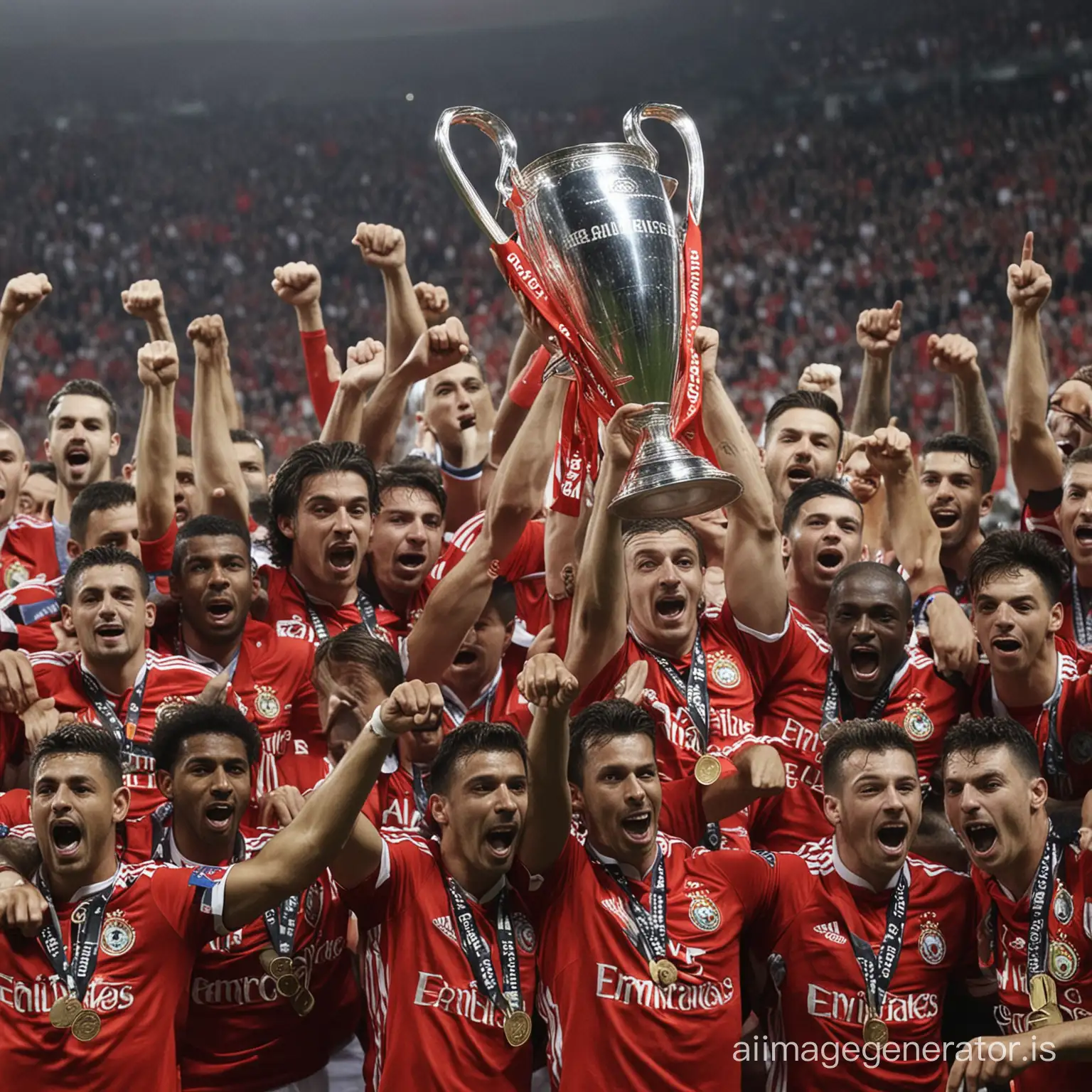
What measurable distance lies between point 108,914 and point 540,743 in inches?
39.0

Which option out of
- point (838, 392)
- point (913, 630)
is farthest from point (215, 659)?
point (838, 392)

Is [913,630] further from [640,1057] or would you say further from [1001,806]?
[640,1057]

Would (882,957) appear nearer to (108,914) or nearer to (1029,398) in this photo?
(108,914)

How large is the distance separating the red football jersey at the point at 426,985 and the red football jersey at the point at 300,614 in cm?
93

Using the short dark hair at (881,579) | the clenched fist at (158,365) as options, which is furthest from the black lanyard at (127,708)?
the short dark hair at (881,579)

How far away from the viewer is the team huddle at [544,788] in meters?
3.33

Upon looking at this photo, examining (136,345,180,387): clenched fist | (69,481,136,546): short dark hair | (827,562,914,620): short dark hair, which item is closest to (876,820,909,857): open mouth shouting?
(827,562,914,620): short dark hair

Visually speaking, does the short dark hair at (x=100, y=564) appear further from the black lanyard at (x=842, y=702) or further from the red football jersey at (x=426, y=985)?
the black lanyard at (x=842, y=702)

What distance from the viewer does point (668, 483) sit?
9.81ft

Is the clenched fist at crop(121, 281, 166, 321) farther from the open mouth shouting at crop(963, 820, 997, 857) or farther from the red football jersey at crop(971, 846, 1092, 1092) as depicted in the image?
the red football jersey at crop(971, 846, 1092, 1092)

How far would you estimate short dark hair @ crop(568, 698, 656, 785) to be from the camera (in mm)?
3542

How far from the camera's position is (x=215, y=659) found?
4141 mm

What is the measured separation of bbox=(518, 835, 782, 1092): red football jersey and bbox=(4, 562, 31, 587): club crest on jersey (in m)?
2.24

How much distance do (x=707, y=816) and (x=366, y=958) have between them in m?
0.86
